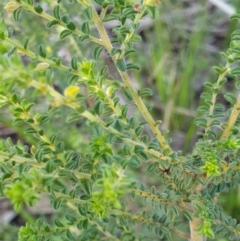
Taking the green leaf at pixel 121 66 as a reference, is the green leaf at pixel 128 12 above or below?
above

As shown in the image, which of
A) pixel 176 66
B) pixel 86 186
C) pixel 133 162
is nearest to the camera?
pixel 133 162

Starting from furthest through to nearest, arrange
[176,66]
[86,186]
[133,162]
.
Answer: [176,66] < [86,186] < [133,162]

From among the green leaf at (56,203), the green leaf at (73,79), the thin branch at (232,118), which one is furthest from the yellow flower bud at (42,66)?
the thin branch at (232,118)

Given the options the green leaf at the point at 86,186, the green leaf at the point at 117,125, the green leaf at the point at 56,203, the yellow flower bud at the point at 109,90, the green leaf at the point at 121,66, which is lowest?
the green leaf at the point at 56,203

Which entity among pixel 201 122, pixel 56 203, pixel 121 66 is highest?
pixel 121 66

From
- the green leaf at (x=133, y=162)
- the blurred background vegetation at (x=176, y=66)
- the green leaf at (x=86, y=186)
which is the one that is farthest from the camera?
the blurred background vegetation at (x=176, y=66)

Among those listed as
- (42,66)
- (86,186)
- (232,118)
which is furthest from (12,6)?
(232,118)

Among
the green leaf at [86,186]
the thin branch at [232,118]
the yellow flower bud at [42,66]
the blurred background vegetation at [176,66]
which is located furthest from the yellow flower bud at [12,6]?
the blurred background vegetation at [176,66]

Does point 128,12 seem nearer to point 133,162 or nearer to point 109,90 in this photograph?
point 109,90

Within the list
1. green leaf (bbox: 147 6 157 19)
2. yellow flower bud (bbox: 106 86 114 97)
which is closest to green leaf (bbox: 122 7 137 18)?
green leaf (bbox: 147 6 157 19)

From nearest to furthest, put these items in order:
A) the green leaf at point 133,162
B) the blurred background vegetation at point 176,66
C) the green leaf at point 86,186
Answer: the green leaf at point 133,162, the green leaf at point 86,186, the blurred background vegetation at point 176,66

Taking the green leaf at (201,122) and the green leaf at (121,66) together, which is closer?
the green leaf at (121,66)

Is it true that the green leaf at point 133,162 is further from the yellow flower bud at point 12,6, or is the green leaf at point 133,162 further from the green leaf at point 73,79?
the yellow flower bud at point 12,6

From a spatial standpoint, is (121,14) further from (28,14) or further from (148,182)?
(148,182)
